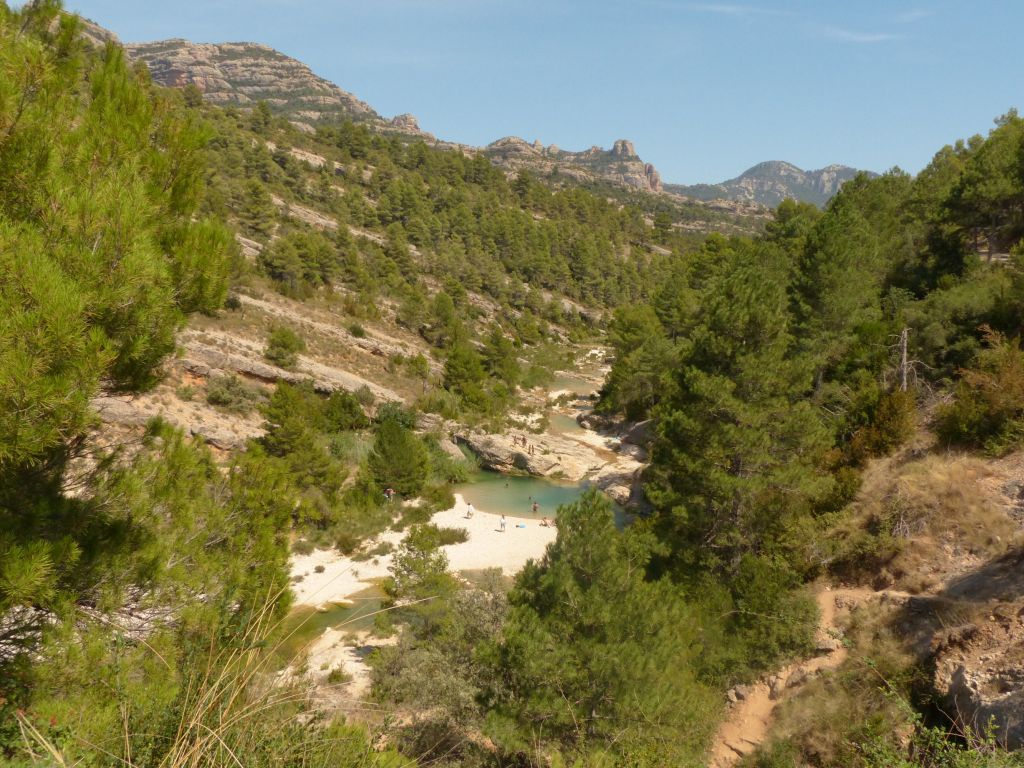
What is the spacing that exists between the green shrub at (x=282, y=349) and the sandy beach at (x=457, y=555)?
500 inches

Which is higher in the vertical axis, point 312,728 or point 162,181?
point 162,181

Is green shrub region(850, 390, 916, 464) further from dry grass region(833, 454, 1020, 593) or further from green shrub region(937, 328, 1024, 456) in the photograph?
dry grass region(833, 454, 1020, 593)

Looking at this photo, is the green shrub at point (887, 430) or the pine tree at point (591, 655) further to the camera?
Result: the green shrub at point (887, 430)

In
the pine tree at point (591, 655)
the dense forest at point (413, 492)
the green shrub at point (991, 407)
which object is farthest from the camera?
the green shrub at point (991, 407)

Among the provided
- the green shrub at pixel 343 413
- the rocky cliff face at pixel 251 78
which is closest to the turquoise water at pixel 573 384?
the green shrub at pixel 343 413

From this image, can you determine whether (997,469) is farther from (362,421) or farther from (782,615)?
(362,421)

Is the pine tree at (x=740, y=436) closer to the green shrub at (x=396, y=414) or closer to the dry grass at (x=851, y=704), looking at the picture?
the dry grass at (x=851, y=704)

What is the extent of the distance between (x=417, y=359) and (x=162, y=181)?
3220 centimetres

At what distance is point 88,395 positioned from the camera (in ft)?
11.7

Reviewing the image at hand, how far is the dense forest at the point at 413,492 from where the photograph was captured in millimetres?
3523

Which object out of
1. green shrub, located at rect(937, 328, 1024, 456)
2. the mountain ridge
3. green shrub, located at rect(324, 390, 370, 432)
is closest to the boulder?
green shrub, located at rect(324, 390, 370, 432)

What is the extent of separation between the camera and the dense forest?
11.6 ft

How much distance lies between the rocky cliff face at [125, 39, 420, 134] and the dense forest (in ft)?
424

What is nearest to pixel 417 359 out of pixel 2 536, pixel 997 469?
pixel 997 469
